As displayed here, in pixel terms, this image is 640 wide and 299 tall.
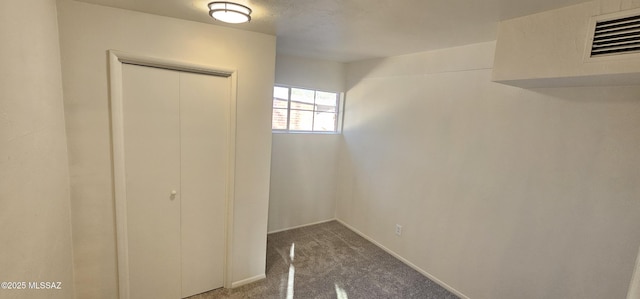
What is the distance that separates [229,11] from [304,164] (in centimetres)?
241

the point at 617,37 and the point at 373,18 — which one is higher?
the point at 373,18

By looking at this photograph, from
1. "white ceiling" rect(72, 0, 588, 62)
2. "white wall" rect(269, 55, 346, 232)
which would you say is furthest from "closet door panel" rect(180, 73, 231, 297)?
"white wall" rect(269, 55, 346, 232)

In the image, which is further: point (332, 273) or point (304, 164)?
point (304, 164)

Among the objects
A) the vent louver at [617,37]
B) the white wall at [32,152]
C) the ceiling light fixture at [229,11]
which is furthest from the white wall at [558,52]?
the white wall at [32,152]

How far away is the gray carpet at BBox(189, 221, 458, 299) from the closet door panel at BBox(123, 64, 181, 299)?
1.50 feet

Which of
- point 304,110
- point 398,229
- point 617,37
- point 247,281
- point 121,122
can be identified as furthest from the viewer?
point 304,110

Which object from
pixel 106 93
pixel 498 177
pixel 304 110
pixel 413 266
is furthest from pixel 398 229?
pixel 106 93

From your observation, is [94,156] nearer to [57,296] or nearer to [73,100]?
[73,100]

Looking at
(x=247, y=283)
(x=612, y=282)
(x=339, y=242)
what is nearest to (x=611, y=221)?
(x=612, y=282)

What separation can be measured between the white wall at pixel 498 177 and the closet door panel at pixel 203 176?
6.30ft

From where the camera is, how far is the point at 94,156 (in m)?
1.92

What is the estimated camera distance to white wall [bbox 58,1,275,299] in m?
1.80

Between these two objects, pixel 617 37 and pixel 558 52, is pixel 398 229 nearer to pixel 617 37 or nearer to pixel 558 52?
pixel 558 52

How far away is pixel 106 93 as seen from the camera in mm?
1896
